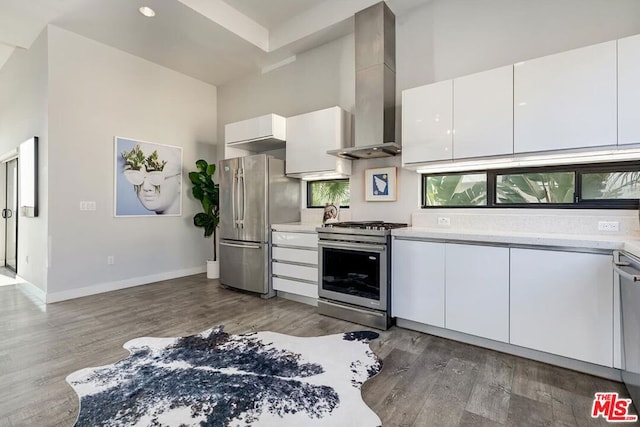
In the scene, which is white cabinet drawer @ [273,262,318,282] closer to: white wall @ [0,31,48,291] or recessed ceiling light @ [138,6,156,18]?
white wall @ [0,31,48,291]

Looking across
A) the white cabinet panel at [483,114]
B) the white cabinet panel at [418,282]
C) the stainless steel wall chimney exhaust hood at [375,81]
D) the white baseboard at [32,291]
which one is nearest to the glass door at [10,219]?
the white baseboard at [32,291]

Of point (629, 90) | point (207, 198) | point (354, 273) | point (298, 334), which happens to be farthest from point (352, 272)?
point (207, 198)

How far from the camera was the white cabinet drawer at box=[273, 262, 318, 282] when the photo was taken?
3570 millimetres

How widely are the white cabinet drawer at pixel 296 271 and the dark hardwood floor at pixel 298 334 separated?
36 cm

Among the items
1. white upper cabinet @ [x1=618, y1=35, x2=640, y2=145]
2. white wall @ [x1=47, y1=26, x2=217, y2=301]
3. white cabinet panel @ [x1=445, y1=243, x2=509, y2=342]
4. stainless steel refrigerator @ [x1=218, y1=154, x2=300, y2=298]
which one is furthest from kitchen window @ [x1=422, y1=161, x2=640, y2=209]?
white wall @ [x1=47, y1=26, x2=217, y2=301]

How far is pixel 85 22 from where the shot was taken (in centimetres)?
374

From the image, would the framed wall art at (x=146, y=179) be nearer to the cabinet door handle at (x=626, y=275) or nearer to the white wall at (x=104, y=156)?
the white wall at (x=104, y=156)

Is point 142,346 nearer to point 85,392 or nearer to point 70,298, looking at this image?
point 85,392

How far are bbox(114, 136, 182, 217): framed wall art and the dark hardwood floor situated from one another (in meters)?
1.47

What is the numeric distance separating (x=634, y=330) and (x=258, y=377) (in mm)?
2234

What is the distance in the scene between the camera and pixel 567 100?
7.49ft

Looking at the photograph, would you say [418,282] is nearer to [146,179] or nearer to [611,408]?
[611,408]

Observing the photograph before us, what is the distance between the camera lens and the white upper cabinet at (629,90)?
6.79 feet

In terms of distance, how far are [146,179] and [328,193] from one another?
2.88 metres
